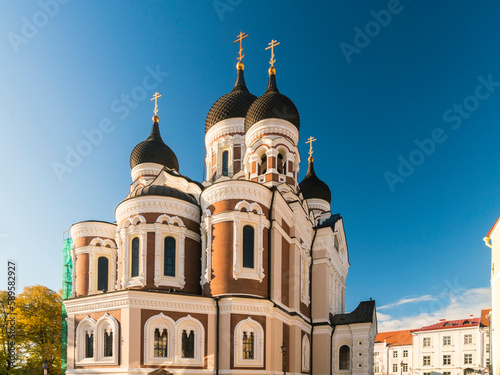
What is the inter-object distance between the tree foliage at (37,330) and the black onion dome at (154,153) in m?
10.2

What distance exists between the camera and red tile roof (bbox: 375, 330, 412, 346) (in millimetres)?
52234

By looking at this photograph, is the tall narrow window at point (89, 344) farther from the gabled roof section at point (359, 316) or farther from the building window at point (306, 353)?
the gabled roof section at point (359, 316)

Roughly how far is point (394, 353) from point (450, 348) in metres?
8.81

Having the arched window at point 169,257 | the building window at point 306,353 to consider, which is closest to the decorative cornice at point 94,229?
the arched window at point 169,257

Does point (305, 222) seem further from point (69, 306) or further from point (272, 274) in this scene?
point (69, 306)

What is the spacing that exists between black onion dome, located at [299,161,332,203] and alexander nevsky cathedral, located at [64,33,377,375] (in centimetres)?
722

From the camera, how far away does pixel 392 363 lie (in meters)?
52.8

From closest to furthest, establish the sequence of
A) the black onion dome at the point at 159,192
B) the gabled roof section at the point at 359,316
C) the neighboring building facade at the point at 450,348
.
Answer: the black onion dome at the point at 159,192 → the gabled roof section at the point at 359,316 → the neighboring building facade at the point at 450,348

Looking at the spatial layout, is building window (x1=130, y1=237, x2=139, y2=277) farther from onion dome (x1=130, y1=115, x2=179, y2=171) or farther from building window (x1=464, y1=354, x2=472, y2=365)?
building window (x1=464, y1=354, x2=472, y2=365)

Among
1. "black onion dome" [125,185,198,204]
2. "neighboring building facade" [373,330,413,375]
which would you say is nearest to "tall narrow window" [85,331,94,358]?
"black onion dome" [125,185,198,204]

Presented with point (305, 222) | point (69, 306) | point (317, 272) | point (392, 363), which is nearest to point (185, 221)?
point (69, 306)

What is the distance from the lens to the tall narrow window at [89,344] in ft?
57.0

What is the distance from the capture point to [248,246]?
19281 mm

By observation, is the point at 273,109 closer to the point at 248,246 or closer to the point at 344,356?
the point at 248,246
